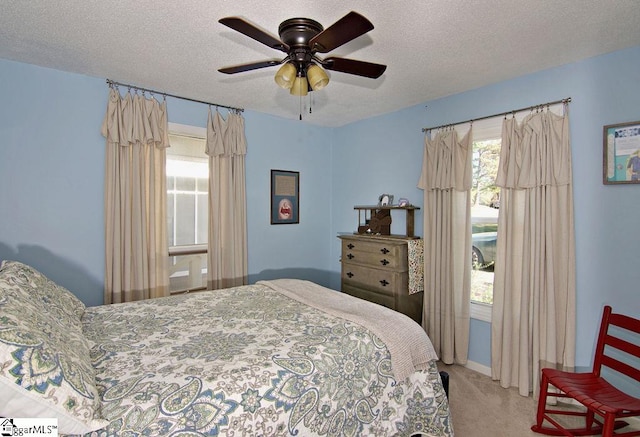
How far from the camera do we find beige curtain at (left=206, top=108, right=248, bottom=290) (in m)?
3.59

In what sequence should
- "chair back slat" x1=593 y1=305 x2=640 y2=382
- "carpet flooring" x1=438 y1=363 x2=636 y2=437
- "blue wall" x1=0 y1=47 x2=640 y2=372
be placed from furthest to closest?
"blue wall" x1=0 y1=47 x2=640 y2=372
"carpet flooring" x1=438 y1=363 x2=636 y2=437
"chair back slat" x1=593 y1=305 x2=640 y2=382

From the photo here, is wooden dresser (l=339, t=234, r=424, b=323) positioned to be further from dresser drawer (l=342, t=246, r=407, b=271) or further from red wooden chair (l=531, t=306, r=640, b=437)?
red wooden chair (l=531, t=306, r=640, b=437)

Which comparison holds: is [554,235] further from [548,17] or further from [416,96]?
[416,96]

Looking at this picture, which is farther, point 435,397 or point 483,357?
point 483,357

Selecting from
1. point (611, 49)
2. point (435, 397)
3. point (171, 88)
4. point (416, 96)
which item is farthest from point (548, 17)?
point (171, 88)

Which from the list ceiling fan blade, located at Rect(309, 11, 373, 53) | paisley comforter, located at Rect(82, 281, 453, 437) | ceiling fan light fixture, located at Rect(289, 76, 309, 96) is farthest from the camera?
ceiling fan light fixture, located at Rect(289, 76, 309, 96)

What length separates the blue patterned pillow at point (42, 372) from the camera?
40.8 inches

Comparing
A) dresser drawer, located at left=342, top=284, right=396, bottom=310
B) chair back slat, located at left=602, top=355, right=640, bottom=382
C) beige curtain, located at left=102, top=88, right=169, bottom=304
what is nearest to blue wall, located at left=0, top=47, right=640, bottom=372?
beige curtain, located at left=102, top=88, right=169, bottom=304

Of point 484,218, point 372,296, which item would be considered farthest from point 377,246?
point 484,218

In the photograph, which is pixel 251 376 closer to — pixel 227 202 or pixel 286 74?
pixel 286 74

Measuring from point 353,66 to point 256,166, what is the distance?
229 centimetres

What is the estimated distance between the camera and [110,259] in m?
2.97

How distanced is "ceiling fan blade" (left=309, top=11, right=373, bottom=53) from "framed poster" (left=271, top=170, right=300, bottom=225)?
250 cm

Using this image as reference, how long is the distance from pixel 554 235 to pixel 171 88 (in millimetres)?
3470
